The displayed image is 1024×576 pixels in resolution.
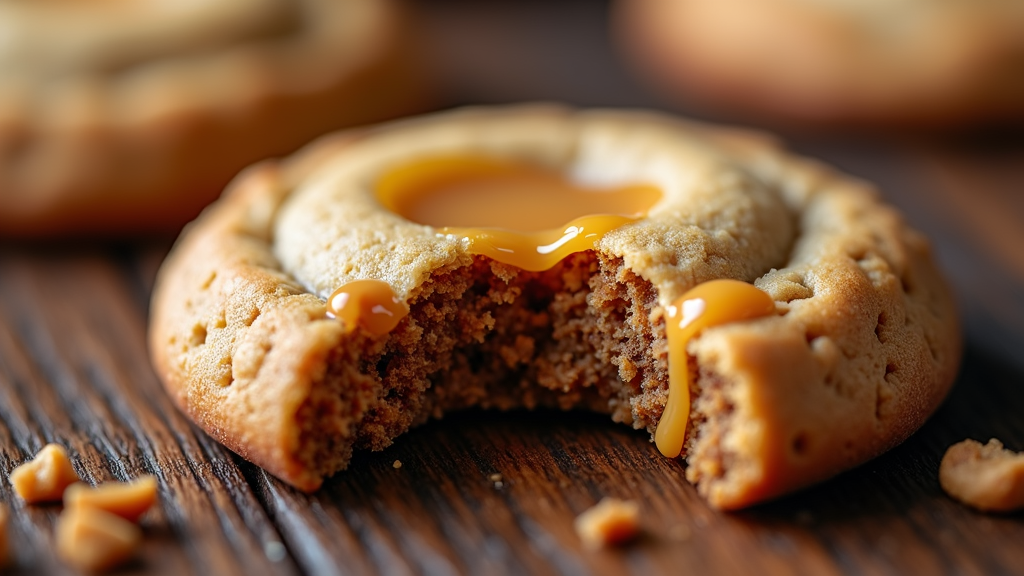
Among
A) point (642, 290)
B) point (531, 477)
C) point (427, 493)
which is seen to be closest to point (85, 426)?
point (427, 493)

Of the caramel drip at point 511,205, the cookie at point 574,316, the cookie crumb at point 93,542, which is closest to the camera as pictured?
the cookie crumb at point 93,542

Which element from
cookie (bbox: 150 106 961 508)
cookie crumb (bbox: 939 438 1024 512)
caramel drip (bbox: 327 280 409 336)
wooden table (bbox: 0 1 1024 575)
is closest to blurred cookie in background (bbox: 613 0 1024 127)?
wooden table (bbox: 0 1 1024 575)

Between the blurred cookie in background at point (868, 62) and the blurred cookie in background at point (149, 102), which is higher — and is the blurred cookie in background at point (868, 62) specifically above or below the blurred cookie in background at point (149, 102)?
below

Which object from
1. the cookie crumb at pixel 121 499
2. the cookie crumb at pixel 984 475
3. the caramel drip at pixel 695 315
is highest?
the caramel drip at pixel 695 315

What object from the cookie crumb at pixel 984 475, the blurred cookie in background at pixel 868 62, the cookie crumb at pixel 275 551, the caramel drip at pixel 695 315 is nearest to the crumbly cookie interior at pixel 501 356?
the caramel drip at pixel 695 315

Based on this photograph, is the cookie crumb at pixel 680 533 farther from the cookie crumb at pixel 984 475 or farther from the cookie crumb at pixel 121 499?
the cookie crumb at pixel 121 499

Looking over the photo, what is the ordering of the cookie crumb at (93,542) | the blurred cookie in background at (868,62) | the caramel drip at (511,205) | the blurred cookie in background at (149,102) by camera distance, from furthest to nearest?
1. the blurred cookie in background at (868,62)
2. the blurred cookie in background at (149,102)
3. the caramel drip at (511,205)
4. the cookie crumb at (93,542)

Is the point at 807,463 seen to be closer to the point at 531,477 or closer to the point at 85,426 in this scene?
the point at 531,477

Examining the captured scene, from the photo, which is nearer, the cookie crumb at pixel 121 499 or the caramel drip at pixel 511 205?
the cookie crumb at pixel 121 499
